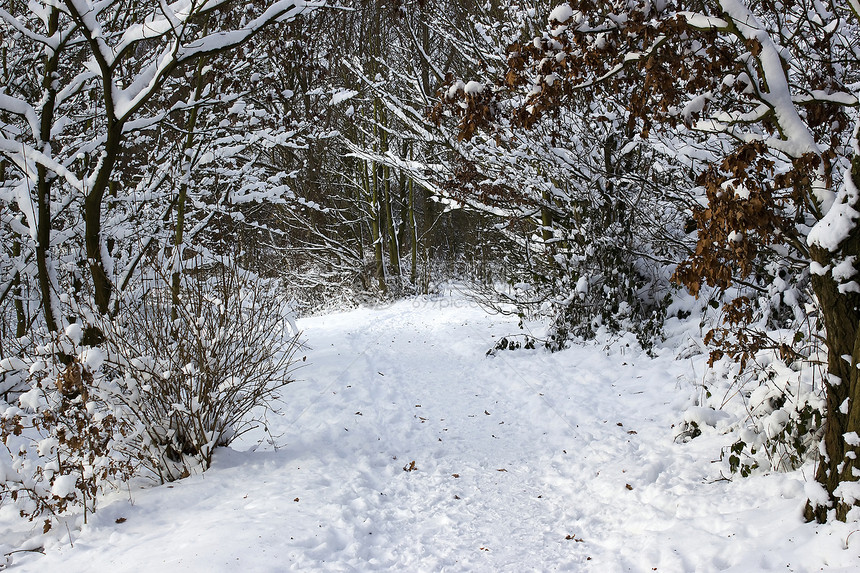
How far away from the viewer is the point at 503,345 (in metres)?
8.38

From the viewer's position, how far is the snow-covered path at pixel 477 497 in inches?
117

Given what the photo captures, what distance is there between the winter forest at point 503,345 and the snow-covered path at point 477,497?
0.08 feet

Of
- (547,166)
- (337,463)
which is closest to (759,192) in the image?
(337,463)

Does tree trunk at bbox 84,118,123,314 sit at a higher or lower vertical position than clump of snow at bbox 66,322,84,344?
higher

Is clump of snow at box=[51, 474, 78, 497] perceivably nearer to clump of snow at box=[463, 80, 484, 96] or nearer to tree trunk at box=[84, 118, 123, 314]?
tree trunk at box=[84, 118, 123, 314]

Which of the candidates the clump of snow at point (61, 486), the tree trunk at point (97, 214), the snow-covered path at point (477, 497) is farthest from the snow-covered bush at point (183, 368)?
the clump of snow at point (61, 486)

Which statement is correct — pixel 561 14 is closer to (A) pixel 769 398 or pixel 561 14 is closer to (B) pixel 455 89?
(B) pixel 455 89

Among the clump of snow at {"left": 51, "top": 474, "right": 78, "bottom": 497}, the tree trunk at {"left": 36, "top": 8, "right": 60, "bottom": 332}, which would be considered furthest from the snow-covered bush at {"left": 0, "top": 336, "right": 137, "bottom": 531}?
the tree trunk at {"left": 36, "top": 8, "right": 60, "bottom": 332}

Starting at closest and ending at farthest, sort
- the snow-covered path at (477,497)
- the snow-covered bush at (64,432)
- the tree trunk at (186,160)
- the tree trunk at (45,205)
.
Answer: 1. the snow-covered path at (477,497)
2. the snow-covered bush at (64,432)
3. the tree trunk at (45,205)
4. the tree trunk at (186,160)

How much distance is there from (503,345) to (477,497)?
14.7 feet

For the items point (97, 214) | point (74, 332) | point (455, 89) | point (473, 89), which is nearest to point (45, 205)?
point (97, 214)

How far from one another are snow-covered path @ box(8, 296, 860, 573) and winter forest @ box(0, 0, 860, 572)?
0.08ft

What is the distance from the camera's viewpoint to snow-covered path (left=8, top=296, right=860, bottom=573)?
2.98 metres

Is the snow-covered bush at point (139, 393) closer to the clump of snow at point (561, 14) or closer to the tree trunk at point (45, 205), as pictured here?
the tree trunk at point (45, 205)
